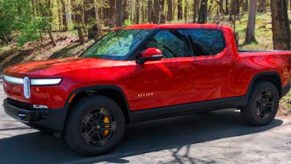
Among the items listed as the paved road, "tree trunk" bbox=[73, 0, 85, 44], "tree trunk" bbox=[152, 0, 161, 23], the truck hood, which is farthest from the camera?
"tree trunk" bbox=[152, 0, 161, 23]

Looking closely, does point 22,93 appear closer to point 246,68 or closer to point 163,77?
point 163,77

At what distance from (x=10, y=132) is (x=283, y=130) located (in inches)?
182

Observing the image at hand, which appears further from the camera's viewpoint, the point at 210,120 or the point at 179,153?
the point at 210,120

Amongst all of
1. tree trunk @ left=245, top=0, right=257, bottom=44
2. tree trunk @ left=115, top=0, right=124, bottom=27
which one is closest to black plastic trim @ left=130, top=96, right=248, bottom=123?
tree trunk @ left=245, top=0, right=257, bottom=44

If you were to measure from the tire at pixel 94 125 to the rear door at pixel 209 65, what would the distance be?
4.53 ft

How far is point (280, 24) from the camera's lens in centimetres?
1023

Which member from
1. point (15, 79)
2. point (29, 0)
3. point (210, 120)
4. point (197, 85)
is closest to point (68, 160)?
point (15, 79)

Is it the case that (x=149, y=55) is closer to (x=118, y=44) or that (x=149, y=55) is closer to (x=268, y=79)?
(x=118, y=44)

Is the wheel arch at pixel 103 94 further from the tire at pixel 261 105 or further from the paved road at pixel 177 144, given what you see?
the tire at pixel 261 105

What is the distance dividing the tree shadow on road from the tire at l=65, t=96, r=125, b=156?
15cm

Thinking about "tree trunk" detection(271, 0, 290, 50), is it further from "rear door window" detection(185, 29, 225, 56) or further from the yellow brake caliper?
the yellow brake caliper

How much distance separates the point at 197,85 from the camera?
6898mm

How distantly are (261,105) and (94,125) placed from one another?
3.34 m

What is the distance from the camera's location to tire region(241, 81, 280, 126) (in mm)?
7738
